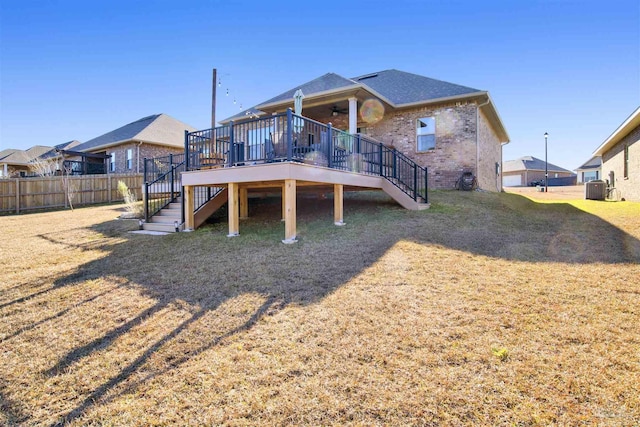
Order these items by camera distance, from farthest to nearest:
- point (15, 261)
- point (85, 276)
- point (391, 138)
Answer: point (391, 138) < point (15, 261) < point (85, 276)

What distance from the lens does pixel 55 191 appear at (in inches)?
648

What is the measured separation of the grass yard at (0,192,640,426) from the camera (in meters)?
2.24

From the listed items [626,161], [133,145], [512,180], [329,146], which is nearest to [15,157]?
[133,145]

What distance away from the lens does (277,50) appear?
15023 millimetres

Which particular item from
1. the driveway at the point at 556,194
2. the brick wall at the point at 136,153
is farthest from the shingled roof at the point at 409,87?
the brick wall at the point at 136,153

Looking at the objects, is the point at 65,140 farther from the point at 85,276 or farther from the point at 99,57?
the point at 85,276

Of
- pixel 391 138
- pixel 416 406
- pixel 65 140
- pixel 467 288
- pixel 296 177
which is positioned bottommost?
pixel 416 406

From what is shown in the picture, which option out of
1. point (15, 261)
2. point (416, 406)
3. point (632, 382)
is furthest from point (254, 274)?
point (15, 261)

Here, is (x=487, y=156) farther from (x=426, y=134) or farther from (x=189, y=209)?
(x=189, y=209)

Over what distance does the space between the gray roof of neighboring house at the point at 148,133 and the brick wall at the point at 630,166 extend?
24.6 metres

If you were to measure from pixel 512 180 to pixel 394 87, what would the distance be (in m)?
37.8

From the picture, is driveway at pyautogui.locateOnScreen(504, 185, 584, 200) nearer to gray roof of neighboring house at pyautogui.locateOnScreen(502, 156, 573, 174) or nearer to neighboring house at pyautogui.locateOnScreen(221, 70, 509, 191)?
neighboring house at pyautogui.locateOnScreen(221, 70, 509, 191)

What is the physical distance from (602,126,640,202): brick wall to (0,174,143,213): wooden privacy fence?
22.9m

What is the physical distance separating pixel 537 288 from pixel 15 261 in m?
8.91
